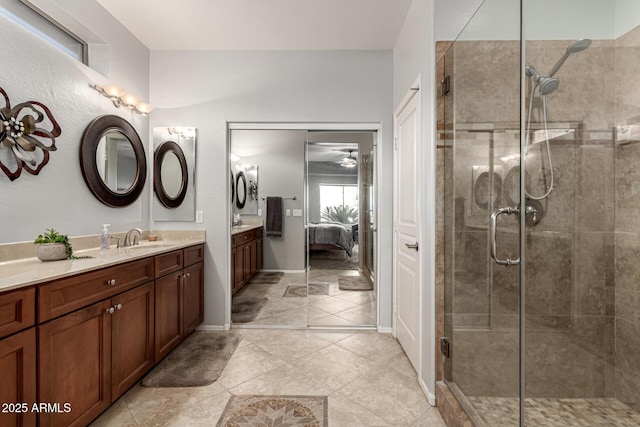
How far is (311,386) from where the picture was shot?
205 cm

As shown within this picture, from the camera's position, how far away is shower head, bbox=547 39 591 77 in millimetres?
1649

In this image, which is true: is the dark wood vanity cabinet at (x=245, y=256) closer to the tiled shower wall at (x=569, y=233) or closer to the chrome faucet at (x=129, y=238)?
the chrome faucet at (x=129, y=238)

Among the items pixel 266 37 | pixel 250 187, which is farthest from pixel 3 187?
pixel 266 37

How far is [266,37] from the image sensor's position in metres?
2.83

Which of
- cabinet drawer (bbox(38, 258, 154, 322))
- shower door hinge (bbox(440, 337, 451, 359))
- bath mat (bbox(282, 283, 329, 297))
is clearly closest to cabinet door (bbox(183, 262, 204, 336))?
cabinet drawer (bbox(38, 258, 154, 322))

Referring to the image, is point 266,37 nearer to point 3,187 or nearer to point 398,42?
point 398,42

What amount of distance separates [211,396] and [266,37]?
116 inches

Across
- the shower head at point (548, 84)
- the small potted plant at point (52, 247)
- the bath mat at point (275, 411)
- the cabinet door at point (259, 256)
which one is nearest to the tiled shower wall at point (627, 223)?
the shower head at point (548, 84)

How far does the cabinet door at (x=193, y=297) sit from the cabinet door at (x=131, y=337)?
51 cm

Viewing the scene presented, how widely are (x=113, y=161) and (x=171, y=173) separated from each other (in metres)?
0.57

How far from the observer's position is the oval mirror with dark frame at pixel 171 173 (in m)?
3.03

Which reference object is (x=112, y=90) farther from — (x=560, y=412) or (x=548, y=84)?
(x=560, y=412)

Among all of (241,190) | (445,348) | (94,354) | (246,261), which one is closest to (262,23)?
(241,190)

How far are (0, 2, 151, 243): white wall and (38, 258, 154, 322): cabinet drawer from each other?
63cm
